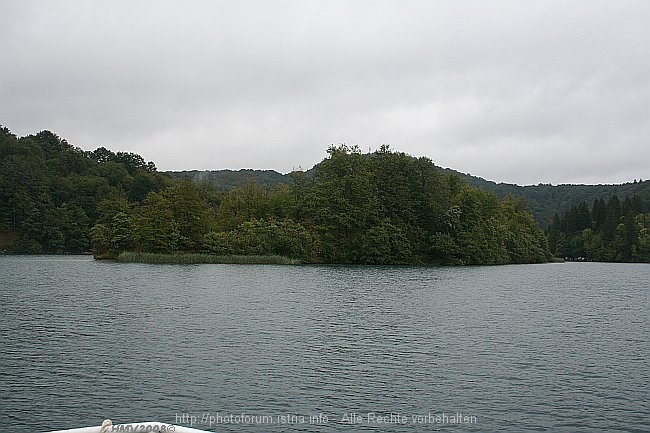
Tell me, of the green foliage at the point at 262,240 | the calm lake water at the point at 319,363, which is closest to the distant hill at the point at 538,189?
the green foliage at the point at 262,240

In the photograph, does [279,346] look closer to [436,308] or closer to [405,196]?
[436,308]

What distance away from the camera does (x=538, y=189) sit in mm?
191875

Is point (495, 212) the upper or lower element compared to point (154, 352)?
upper

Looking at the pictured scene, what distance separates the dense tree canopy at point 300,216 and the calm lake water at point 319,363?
4204 centimetres

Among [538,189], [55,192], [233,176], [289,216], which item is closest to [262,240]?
[289,216]

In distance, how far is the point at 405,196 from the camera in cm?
8650

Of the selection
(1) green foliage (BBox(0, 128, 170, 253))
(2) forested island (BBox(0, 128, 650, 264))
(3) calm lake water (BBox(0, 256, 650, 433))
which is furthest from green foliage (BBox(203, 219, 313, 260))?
(3) calm lake water (BBox(0, 256, 650, 433))

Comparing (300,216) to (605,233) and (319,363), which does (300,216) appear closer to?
(319,363)

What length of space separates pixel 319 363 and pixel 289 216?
6696 centimetres

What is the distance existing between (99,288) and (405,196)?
54858 mm

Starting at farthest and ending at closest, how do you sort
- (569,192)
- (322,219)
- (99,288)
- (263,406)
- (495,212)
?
(569,192) → (495,212) → (322,219) → (99,288) → (263,406)

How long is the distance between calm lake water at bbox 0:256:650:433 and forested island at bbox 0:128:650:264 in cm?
4178

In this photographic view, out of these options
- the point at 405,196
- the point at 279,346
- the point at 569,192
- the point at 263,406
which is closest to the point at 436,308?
the point at 279,346

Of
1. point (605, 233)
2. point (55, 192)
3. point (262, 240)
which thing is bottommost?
point (262, 240)
